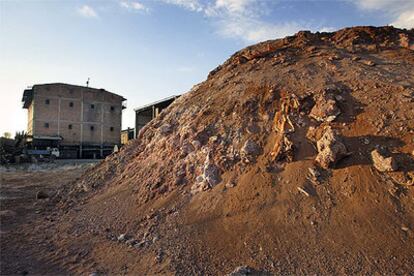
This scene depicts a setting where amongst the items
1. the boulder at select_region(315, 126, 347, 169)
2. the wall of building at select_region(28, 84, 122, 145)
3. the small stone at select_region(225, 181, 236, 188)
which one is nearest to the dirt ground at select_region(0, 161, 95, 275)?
the small stone at select_region(225, 181, 236, 188)

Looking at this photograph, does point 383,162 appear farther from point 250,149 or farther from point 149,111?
point 149,111

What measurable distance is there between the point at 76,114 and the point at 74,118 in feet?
1.64

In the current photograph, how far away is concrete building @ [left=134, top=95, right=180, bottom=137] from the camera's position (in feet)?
58.1

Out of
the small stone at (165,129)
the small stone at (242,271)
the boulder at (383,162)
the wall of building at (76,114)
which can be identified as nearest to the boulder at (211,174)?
the small stone at (242,271)

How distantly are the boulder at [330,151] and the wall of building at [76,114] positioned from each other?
3303cm

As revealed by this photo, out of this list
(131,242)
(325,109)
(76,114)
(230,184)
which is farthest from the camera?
(76,114)

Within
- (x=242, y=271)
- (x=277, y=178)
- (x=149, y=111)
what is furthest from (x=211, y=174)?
(x=149, y=111)

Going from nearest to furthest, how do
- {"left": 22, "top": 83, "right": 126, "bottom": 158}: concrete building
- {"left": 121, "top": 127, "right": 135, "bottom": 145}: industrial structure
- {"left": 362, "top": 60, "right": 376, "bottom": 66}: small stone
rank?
{"left": 362, "top": 60, "right": 376, "bottom": 66}: small stone
{"left": 121, "top": 127, "right": 135, "bottom": 145}: industrial structure
{"left": 22, "top": 83, "right": 126, "bottom": 158}: concrete building

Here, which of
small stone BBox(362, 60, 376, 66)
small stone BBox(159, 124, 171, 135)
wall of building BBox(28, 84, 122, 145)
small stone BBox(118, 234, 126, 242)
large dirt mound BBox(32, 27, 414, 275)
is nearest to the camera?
large dirt mound BBox(32, 27, 414, 275)

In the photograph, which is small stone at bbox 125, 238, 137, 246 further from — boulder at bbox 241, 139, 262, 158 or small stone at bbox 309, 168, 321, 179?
small stone at bbox 309, 168, 321, 179

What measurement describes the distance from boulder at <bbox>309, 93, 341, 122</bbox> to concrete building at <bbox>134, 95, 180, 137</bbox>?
9959 millimetres

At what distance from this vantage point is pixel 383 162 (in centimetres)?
633

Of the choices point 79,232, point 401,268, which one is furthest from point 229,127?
point 401,268

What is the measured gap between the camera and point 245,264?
210 inches
